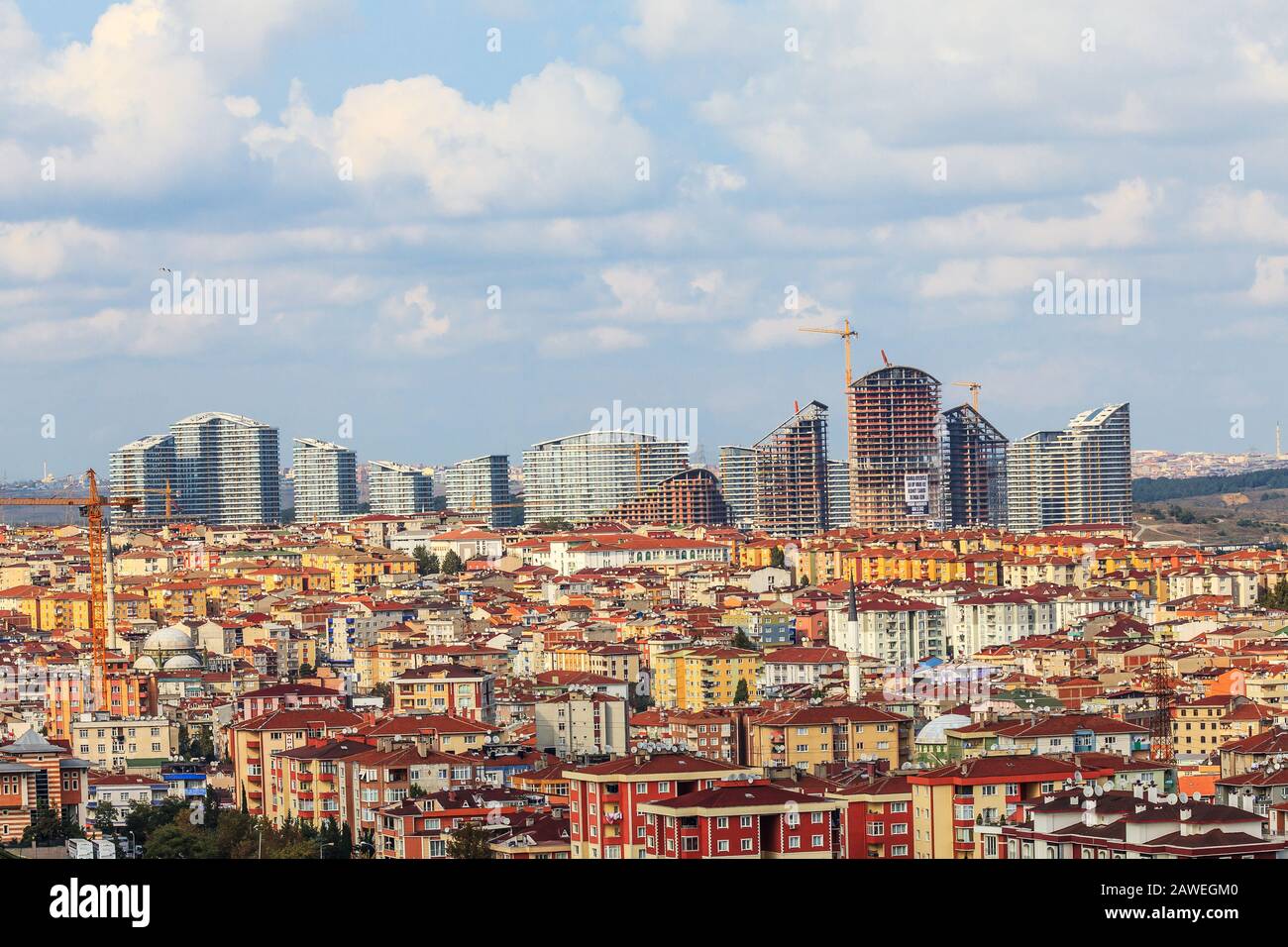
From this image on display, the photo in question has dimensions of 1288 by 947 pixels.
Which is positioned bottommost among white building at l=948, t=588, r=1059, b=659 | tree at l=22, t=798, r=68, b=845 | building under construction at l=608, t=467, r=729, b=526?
tree at l=22, t=798, r=68, b=845

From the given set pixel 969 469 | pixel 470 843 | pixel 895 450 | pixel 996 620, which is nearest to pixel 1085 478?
pixel 969 469

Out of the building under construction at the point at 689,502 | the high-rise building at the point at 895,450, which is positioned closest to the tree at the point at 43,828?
the high-rise building at the point at 895,450

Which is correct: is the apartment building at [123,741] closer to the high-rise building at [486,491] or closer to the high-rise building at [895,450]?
the high-rise building at [895,450]

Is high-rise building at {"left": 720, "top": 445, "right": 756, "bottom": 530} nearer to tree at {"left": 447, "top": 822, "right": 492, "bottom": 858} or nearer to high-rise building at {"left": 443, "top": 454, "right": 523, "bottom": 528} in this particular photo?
high-rise building at {"left": 443, "top": 454, "right": 523, "bottom": 528}

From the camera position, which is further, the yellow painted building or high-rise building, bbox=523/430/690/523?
high-rise building, bbox=523/430/690/523

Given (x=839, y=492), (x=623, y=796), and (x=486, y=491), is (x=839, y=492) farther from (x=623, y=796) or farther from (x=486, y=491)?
(x=623, y=796)

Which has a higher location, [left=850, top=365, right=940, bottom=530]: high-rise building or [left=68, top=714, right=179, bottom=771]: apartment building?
[left=850, top=365, right=940, bottom=530]: high-rise building

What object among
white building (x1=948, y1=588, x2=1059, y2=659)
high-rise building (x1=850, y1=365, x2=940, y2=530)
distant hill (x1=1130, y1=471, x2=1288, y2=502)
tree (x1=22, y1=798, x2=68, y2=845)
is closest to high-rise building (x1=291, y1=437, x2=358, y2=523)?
high-rise building (x1=850, y1=365, x2=940, y2=530)
